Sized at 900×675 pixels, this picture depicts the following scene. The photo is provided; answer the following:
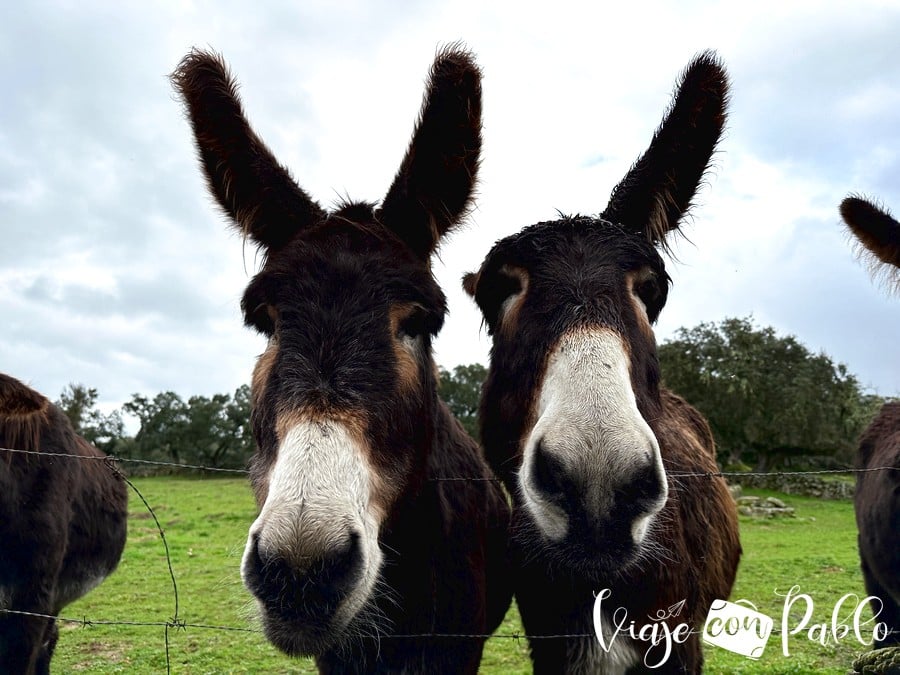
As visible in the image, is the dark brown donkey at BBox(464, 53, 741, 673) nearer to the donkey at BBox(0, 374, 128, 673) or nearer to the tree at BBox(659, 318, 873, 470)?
the donkey at BBox(0, 374, 128, 673)

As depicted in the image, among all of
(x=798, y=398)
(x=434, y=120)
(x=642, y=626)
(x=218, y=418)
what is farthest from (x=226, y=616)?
(x=218, y=418)

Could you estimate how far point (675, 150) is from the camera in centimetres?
314

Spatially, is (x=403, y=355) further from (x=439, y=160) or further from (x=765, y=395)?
(x=765, y=395)

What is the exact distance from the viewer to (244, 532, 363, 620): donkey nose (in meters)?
1.81

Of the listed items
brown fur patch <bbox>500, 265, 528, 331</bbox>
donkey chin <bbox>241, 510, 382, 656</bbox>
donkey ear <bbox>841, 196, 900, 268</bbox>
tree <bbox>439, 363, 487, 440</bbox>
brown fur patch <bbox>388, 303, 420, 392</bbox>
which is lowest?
donkey chin <bbox>241, 510, 382, 656</bbox>

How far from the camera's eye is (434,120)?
2844 mm

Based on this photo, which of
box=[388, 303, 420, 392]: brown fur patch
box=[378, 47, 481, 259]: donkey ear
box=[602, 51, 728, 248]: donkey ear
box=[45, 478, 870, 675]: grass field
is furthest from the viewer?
box=[45, 478, 870, 675]: grass field

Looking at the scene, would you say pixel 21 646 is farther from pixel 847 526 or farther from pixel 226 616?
pixel 847 526

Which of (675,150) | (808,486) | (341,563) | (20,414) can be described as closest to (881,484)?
(675,150)

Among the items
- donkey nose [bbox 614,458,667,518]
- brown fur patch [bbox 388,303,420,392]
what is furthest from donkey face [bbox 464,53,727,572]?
brown fur patch [bbox 388,303,420,392]

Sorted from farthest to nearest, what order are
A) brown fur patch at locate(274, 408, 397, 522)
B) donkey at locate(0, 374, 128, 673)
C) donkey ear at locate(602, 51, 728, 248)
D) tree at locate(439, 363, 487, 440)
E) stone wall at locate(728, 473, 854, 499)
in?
tree at locate(439, 363, 487, 440) → stone wall at locate(728, 473, 854, 499) → donkey at locate(0, 374, 128, 673) → donkey ear at locate(602, 51, 728, 248) → brown fur patch at locate(274, 408, 397, 522)

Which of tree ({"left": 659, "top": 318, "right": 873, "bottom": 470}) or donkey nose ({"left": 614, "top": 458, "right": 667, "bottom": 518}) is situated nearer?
donkey nose ({"left": 614, "top": 458, "right": 667, "bottom": 518})

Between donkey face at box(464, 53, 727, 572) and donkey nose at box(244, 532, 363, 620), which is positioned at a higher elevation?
donkey face at box(464, 53, 727, 572)

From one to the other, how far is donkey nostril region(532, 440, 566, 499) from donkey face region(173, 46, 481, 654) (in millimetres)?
487
